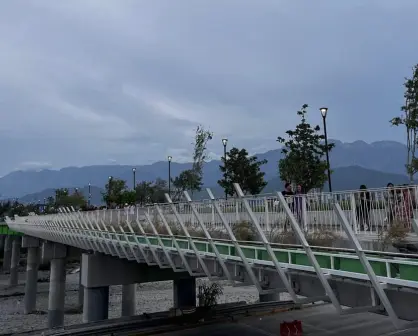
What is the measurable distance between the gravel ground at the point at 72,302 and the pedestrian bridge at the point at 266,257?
1632 cm

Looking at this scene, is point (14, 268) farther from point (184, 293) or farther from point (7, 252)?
point (184, 293)

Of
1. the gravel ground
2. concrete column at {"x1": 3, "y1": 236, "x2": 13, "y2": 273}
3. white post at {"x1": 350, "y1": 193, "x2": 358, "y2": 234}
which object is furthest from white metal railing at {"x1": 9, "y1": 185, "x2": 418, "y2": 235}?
concrete column at {"x1": 3, "y1": 236, "x2": 13, "y2": 273}

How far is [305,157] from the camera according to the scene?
33344 millimetres

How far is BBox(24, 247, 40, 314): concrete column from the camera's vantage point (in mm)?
42844

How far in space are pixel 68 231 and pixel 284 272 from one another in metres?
21.1

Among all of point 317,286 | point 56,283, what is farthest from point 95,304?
point 317,286

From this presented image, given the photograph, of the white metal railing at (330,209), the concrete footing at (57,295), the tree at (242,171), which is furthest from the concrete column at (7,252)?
the white metal railing at (330,209)

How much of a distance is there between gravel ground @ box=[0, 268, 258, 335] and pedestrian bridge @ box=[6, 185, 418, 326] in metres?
16.3

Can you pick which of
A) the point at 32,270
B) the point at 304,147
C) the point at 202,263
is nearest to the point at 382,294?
the point at 202,263

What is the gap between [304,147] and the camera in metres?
33.4

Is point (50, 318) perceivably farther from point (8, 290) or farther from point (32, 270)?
point (8, 290)

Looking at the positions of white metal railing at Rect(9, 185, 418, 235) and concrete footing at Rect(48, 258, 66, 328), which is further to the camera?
concrete footing at Rect(48, 258, 66, 328)

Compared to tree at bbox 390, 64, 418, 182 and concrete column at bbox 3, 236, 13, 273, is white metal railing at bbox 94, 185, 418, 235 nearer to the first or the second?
tree at bbox 390, 64, 418, 182

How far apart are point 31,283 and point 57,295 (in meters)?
10.9
